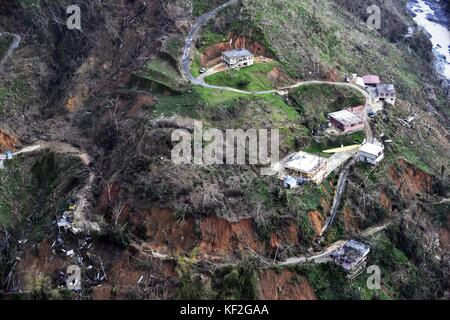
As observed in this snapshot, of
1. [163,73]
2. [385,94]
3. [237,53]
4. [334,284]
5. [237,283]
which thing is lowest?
[334,284]

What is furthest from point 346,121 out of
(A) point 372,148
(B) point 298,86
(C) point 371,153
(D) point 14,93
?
(D) point 14,93

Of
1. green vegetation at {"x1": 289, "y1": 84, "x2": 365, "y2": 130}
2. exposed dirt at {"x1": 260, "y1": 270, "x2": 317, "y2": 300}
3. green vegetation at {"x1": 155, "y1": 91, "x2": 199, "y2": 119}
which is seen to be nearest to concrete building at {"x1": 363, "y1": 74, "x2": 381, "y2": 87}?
green vegetation at {"x1": 289, "y1": 84, "x2": 365, "y2": 130}

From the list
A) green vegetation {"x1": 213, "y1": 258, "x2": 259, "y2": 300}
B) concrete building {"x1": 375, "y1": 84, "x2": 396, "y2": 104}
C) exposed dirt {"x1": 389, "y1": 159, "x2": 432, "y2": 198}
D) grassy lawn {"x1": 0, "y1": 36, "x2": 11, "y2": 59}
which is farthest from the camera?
grassy lawn {"x1": 0, "y1": 36, "x2": 11, "y2": 59}

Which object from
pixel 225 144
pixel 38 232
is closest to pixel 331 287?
pixel 225 144

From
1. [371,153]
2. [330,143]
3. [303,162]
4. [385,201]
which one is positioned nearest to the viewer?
[303,162]

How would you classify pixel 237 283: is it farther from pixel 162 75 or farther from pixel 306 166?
pixel 162 75

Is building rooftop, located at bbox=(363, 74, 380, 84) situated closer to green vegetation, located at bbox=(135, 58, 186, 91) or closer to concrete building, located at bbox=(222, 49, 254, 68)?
concrete building, located at bbox=(222, 49, 254, 68)
